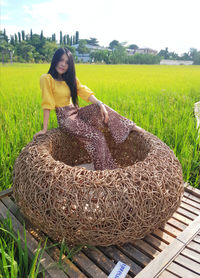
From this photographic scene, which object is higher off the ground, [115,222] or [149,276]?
[115,222]

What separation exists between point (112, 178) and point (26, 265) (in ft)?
2.08

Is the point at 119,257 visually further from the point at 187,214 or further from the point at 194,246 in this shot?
the point at 187,214

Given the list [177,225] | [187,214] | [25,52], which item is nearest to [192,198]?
[187,214]

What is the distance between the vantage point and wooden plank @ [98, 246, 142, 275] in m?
1.18

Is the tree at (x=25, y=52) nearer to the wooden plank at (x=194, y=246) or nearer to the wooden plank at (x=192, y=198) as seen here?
the wooden plank at (x=192, y=198)

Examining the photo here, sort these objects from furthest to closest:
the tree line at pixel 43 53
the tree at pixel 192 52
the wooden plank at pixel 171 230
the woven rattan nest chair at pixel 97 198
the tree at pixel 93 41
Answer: the tree at pixel 93 41
the tree at pixel 192 52
the tree line at pixel 43 53
the wooden plank at pixel 171 230
the woven rattan nest chair at pixel 97 198

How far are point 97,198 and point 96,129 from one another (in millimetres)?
829

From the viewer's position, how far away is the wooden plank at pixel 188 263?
120 cm

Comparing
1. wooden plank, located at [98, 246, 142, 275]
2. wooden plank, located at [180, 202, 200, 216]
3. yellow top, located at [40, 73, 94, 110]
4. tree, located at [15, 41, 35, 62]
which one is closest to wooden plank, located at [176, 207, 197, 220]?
wooden plank, located at [180, 202, 200, 216]

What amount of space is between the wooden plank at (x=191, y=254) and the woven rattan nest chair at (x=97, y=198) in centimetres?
24

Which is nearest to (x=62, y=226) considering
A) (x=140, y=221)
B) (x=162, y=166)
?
(x=140, y=221)

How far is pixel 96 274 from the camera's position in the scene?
114 centimetres

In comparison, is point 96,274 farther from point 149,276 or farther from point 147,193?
point 147,193

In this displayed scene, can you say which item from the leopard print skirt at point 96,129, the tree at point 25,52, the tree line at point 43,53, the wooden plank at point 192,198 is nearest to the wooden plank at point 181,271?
the wooden plank at point 192,198
